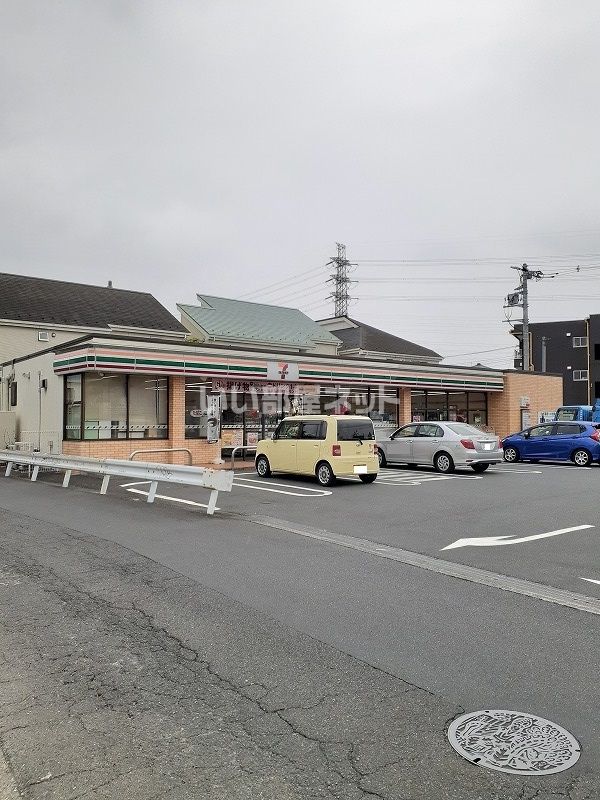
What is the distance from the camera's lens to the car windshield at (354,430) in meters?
15.8

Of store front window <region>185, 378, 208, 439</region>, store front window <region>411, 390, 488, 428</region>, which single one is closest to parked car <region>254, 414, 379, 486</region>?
store front window <region>185, 378, 208, 439</region>

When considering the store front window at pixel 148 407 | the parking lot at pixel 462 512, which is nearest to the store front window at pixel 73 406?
the store front window at pixel 148 407

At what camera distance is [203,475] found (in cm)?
1160

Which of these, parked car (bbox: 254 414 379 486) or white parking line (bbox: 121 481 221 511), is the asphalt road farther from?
parked car (bbox: 254 414 379 486)

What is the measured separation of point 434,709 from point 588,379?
186 ft

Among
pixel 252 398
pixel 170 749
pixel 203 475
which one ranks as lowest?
pixel 170 749

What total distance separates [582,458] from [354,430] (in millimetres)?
11379

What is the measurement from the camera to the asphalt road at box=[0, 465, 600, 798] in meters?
4.23

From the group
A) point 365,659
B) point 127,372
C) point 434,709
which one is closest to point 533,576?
point 365,659

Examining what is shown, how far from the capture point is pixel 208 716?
3.70 m

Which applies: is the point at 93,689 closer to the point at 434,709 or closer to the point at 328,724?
the point at 328,724

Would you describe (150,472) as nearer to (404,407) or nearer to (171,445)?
(171,445)

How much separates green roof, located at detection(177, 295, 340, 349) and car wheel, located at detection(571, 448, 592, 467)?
15.2 m

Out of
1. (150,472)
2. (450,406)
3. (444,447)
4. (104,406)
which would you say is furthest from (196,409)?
(450,406)
